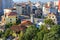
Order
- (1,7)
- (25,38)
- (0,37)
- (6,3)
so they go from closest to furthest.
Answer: (25,38) → (0,37) → (1,7) → (6,3)

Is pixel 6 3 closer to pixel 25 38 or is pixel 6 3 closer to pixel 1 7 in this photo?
pixel 1 7

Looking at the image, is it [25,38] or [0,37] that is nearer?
[25,38]

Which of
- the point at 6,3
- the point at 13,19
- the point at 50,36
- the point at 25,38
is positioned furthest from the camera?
the point at 6,3

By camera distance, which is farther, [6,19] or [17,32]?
[6,19]

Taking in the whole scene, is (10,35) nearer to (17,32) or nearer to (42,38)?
(17,32)

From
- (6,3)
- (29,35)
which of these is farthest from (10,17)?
(6,3)

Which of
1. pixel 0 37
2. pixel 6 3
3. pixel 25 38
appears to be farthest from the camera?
pixel 6 3

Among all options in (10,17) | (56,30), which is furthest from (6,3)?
(56,30)

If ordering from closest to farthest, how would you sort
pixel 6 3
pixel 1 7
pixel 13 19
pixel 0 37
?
pixel 0 37, pixel 13 19, pixel 1 7, pixel 6 3
